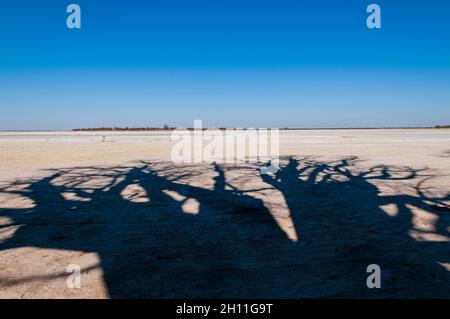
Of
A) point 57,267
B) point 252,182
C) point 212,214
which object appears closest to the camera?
point 57,267

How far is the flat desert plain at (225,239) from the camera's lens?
2903 millimetres

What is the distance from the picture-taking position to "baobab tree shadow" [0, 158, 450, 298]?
2.91 meters

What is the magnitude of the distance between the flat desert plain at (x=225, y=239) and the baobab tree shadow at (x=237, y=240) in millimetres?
14

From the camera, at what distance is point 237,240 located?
4.07m

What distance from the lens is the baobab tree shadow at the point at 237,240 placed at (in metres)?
2.91

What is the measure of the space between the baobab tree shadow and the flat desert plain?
14mm

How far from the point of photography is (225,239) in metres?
4.11

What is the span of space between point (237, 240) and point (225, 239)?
154 millimetres

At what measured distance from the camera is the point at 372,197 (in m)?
6.23

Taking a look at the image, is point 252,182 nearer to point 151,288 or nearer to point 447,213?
point 447,213

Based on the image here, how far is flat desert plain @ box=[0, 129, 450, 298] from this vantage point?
9.52 feet
